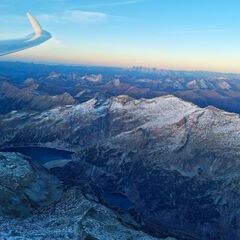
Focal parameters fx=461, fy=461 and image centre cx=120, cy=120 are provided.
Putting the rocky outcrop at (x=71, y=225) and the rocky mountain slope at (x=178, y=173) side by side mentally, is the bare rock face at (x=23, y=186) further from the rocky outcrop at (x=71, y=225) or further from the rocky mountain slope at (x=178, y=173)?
the rocky mountain slope at (x=178, y=173)

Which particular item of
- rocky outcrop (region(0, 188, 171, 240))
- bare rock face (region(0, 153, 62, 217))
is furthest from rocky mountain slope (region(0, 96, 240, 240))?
rocky outcrop (region(0, 188, 171, 240))

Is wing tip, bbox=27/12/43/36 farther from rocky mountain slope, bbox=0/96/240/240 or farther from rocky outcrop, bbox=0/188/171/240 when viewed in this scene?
rocky mountain slope, bbox=0/96/240/240

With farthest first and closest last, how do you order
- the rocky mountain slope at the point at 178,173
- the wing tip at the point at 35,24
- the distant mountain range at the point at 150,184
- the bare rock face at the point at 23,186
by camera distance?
1. the rocky mountain slope at the point at 178,173
2. the bare rock face at the point at 23,186
3. the distant mountain range at the point at 150,184
4. the wing tip at the point at 35,24

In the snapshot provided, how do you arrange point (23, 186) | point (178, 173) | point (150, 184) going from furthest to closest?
point (178, 173)
point (150, 184)
point (23, 186)

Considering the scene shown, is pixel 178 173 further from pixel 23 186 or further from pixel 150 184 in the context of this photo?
pixel 23 186

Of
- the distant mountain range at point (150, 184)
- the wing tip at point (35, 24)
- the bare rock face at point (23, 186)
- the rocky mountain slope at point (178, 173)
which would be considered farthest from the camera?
the rocky mountain slope at point (178, 173)

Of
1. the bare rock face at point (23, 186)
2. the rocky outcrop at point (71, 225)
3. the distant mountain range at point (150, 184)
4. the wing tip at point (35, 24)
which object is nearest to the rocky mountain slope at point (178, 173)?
the distant mountain range at point (150, 184)

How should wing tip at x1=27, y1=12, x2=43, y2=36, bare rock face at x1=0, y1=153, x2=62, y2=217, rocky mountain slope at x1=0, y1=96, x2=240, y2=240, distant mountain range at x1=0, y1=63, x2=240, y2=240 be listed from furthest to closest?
rocky mountain slope at x1=0, y1=96, x2=240, y2=240, bare rock face at x1=0, y1=153, x2=62, y2=217, distant mountain range at x1=0, y1=63, x2=240, y2=240, wing tip at x1=27, y1=12, x2=43, y2=36

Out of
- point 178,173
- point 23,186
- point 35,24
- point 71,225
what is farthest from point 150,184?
point 35,24

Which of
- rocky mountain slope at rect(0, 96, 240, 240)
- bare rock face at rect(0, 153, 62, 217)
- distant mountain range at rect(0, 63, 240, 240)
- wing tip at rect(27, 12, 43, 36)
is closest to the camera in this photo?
wing tip at rect(27, 12, 43, 36)
